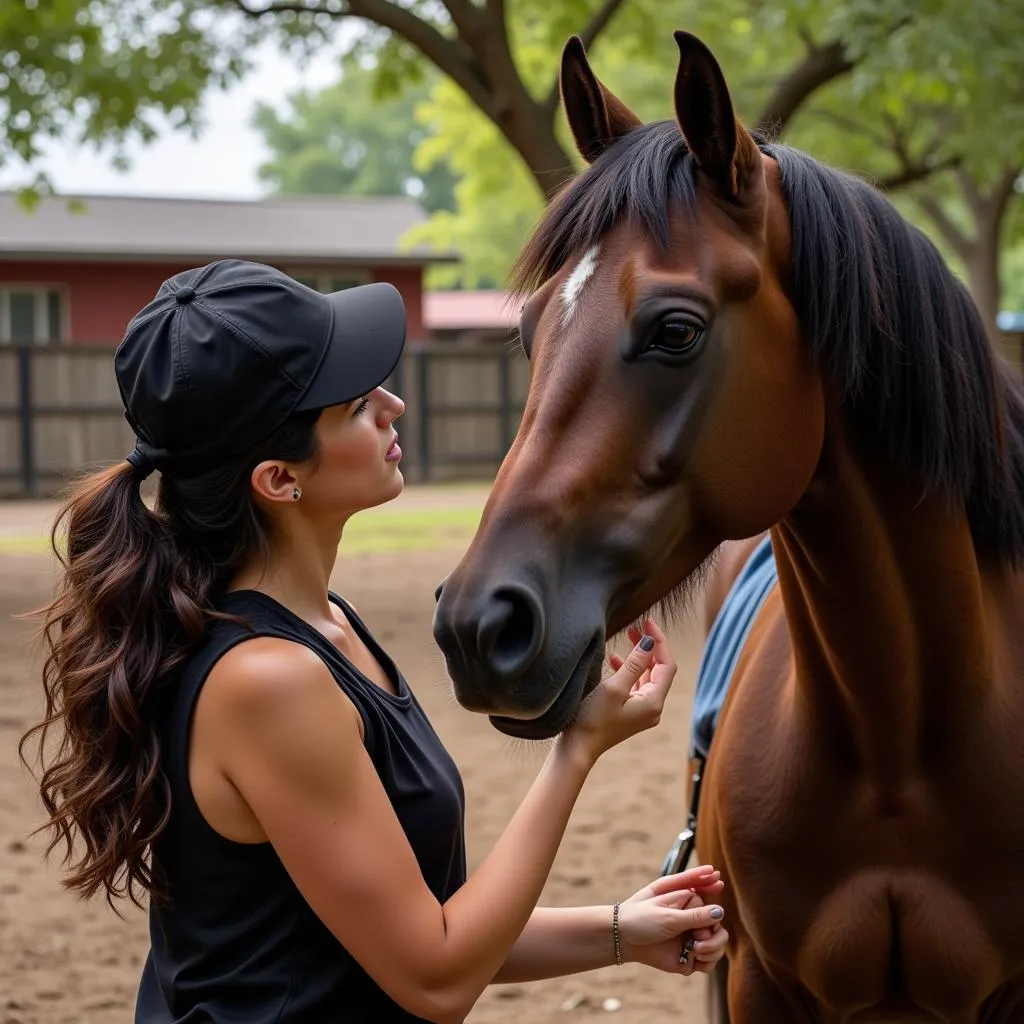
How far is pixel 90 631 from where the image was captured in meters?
1.86

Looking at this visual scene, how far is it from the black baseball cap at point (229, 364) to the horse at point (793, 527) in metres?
0.28

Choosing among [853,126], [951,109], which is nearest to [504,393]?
[853,126]

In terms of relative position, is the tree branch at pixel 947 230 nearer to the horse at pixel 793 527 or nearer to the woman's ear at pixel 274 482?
the horse at pixel 793 527

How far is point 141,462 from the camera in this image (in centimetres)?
184

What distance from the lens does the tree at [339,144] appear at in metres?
63.9

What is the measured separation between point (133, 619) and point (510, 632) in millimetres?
523

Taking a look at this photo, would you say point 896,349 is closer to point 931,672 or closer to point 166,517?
point 931,672

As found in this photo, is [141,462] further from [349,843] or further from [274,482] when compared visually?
[349,843]

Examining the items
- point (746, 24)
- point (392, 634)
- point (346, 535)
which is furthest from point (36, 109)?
point (746, 24)

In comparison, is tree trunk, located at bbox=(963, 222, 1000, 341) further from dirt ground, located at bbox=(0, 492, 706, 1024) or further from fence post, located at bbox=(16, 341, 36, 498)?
fence post, located at bbox=(16, 341, 36, 498)

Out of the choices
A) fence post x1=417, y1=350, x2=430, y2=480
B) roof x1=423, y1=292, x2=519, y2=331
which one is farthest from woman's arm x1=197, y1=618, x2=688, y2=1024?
roof x1=423, y1=292, x2=519, y2=331

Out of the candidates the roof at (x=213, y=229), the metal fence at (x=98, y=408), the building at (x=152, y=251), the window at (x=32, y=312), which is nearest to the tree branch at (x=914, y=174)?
the metal fence at (x=98, y=408)

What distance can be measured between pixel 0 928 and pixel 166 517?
330 centimetres

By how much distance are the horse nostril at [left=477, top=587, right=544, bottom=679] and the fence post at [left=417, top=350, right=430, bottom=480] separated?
60.4ft
